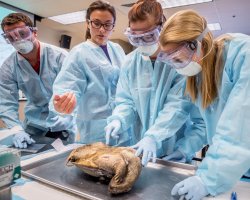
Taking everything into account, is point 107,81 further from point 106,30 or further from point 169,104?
point 169,104

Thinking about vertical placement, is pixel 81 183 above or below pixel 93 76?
below

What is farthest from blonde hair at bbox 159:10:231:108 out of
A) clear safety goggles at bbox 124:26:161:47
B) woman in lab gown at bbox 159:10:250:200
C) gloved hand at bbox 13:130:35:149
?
gloved hand at bbox 13:130:35:149

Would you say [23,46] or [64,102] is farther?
[23,46]

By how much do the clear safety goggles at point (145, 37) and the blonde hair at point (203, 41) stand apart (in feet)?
0.73

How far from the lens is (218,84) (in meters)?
1.02

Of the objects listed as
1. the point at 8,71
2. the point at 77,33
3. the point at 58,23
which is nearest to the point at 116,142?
the point at 8,71

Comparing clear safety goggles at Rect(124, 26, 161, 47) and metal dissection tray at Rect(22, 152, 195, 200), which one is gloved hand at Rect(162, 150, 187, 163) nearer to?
metal dissection tray at Rect(22, 152, 195, 200)

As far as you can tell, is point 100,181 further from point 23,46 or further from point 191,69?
point 23,46

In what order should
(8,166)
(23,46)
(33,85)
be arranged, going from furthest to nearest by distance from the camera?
1. (33,85)
2. (23,46)
3. (8,166)

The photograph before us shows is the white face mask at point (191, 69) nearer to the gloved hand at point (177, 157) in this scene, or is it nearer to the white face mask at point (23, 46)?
the gloved hand at point (177, 157)

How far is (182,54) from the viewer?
102 cm

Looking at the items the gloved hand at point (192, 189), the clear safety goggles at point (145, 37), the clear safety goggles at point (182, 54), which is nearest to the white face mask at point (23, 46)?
the clear safety goggles at point (145, 37)

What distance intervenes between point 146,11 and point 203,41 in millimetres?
366

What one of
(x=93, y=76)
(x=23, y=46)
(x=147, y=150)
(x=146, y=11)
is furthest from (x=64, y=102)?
(x=23, y=46)
